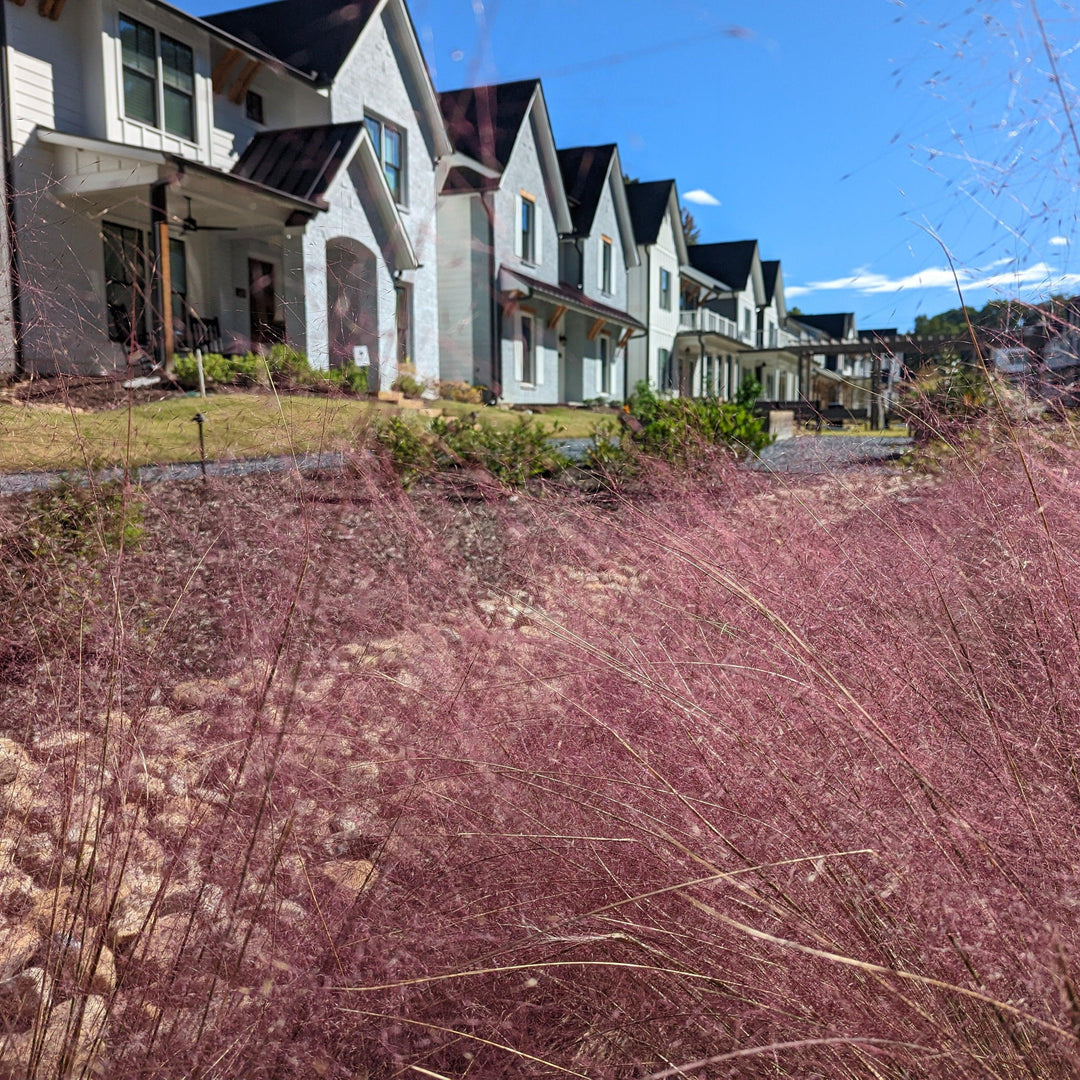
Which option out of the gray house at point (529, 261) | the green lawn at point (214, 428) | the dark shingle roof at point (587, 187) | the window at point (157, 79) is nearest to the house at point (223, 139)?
the window at point (157, 79)

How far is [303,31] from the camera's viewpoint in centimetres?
1580

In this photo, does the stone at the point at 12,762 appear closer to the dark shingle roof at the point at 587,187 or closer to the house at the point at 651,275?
the dark shingle roof at the point at 587,187

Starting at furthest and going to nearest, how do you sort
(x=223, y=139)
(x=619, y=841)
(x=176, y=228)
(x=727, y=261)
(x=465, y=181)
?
(x=727, y=261), (x=465, y=181), (x=223, y=139), (x=176, y=228), (x=619, y=841)

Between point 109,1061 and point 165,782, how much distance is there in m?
0.76

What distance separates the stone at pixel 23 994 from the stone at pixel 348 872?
496mm

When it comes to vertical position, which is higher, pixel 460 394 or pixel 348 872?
pixel 460 394

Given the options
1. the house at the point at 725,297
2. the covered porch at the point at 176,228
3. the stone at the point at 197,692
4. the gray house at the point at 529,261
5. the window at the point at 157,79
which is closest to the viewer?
the stone at the point at 197,692

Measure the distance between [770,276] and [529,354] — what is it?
22590 millimetres

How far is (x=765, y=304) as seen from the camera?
38.8m

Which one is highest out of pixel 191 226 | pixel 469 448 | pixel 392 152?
pixel 392 152

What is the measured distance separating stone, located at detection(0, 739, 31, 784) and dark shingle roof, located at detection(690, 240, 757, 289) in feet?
117

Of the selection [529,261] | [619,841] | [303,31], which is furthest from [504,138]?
[619,841]

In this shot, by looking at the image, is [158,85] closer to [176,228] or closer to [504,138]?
[176,228]

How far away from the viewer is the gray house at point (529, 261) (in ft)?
61.4
